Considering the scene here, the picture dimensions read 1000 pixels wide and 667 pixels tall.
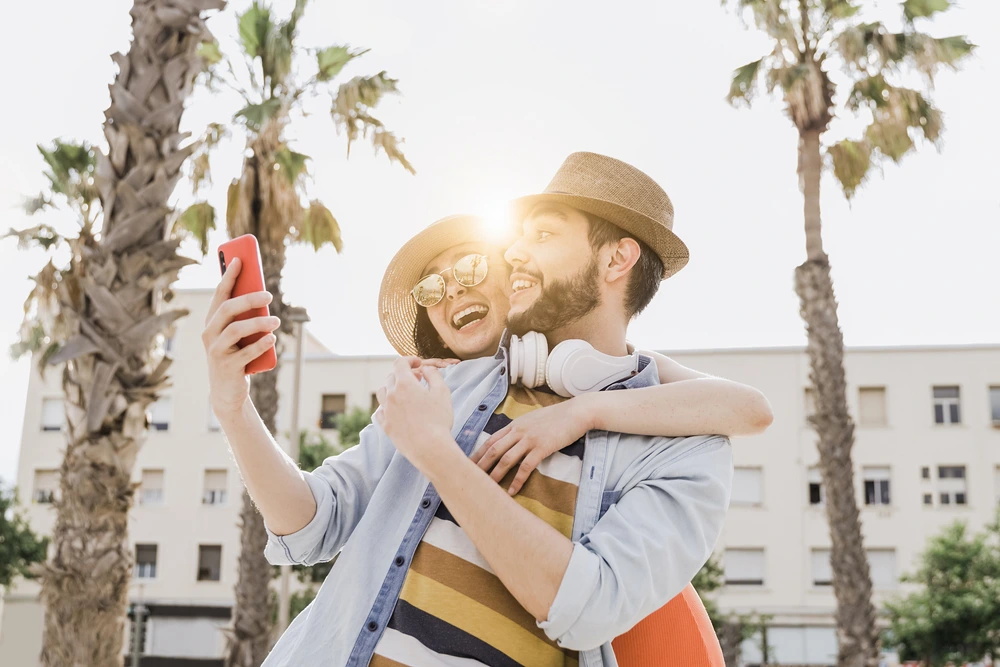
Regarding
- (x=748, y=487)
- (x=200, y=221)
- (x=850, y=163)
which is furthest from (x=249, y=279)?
(x=748, y=487)

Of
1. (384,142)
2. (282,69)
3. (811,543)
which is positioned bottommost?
(811,543)

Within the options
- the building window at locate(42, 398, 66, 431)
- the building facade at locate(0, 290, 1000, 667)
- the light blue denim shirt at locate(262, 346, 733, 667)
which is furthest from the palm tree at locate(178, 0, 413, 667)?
the building window at locate(42, 398, 66, 431)

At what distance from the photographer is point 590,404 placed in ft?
6.44

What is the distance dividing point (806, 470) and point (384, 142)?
2517 cm

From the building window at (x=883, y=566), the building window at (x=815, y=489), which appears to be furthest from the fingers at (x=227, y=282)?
the building window at (x=883, y=566)

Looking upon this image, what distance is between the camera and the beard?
2.18 metres

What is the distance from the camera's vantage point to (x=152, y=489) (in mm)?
39125

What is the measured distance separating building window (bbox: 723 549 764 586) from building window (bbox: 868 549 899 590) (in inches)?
153

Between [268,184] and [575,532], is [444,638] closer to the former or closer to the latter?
[575,532]

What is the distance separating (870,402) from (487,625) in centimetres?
3666

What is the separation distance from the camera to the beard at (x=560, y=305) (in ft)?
7.14

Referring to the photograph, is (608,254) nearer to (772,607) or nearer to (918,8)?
(918,8)

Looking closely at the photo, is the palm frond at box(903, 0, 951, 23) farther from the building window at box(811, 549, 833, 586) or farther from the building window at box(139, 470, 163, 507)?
the building window at box(139, 470, 163, 507)

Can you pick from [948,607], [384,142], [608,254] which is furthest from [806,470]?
[608,254]
